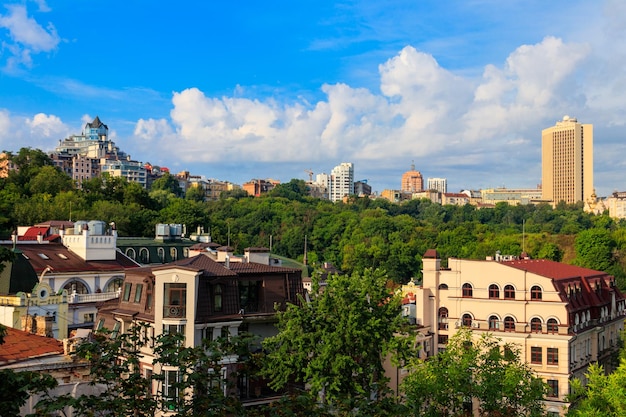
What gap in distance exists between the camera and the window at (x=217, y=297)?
93.5 ft

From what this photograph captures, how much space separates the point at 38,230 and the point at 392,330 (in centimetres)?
3642

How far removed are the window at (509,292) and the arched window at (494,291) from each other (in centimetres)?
46

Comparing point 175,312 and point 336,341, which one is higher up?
point 175,312

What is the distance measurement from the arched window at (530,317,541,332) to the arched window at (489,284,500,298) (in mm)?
2583

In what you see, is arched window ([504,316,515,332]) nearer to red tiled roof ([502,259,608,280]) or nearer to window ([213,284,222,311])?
red tiled roof ([502,259,608,280])

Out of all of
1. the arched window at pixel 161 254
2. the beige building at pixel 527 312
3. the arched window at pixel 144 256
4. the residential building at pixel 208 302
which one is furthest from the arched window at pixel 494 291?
the arched window at pixel 144 256

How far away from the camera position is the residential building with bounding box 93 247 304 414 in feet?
89.9

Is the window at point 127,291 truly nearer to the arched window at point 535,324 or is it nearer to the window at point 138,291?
the window at point 138,291

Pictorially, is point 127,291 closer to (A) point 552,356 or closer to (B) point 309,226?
(A) point 552,356

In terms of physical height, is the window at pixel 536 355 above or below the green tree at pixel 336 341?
below

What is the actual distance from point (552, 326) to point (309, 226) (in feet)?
368

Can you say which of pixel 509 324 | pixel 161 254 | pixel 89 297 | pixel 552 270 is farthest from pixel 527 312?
pixel 161 254

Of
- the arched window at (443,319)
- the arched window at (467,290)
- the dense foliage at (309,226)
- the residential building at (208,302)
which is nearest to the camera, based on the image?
the residential building at (208,302)

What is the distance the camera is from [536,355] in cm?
4066
